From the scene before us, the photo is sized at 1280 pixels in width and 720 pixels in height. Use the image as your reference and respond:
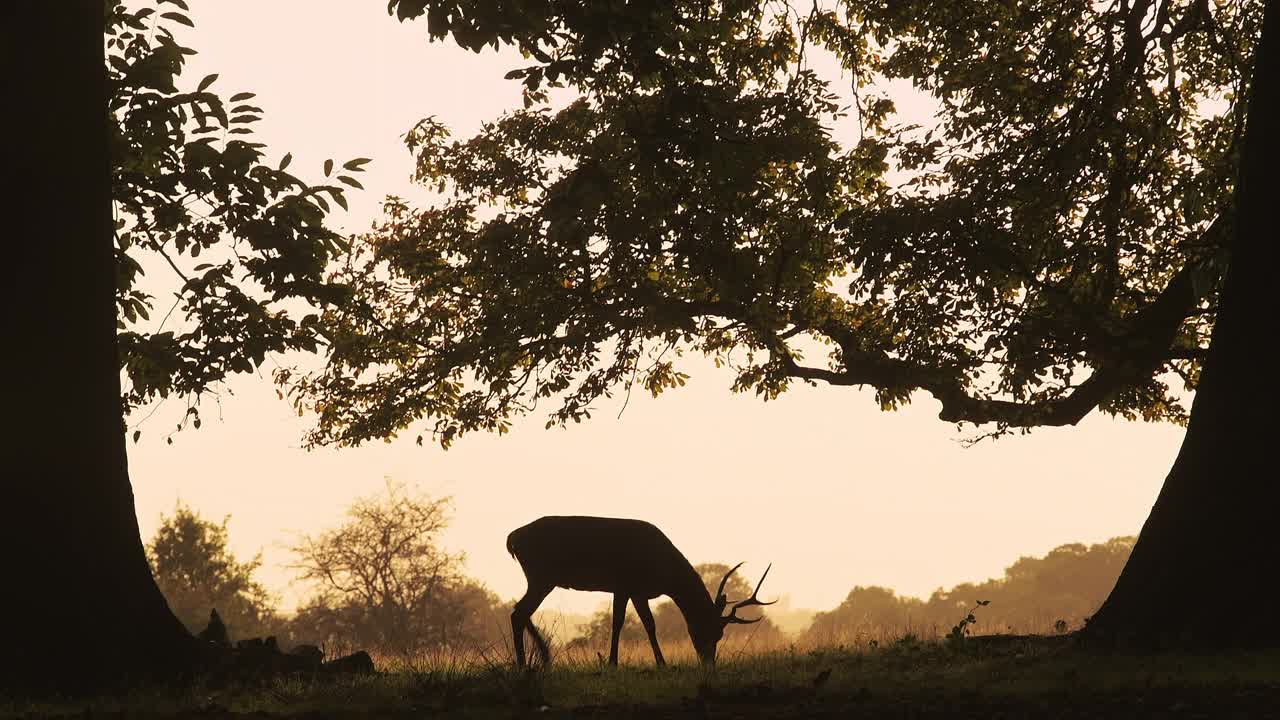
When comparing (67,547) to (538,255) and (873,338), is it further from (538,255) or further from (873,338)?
(873,338)

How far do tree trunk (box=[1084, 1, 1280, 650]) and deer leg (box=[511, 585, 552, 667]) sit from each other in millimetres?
5272

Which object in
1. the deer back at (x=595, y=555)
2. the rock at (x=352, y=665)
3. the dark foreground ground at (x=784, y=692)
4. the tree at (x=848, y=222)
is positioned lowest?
the dark foreground ground at (x=784, y=692)

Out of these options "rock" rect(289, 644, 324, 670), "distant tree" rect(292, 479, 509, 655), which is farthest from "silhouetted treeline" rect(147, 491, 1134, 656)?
"rock" rect(289, 644, 324, 670)

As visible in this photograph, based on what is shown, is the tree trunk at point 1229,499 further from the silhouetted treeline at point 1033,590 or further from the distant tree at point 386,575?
the silhouetted treeline at point 1033,590

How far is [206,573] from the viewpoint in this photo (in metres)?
48.1

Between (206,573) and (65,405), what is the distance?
4312 centimetres

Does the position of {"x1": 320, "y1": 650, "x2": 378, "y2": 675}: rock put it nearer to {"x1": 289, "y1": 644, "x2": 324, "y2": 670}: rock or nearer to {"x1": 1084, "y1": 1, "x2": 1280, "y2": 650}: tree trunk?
{"x1": 289, "y1": 644, "x2": 324, "y2": 670}: rock

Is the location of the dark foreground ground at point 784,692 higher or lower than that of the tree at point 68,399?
lower

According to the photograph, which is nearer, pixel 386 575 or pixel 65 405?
pixel 65 405

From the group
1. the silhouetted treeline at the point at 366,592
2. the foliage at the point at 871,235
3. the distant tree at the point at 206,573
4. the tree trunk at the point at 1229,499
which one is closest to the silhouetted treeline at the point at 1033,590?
the silhouetted treeline at the point at 366,592

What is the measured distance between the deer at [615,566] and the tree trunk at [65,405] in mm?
4845

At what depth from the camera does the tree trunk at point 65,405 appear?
8.34m

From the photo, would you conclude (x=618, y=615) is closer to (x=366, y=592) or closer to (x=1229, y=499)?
(x=1229, y=499)

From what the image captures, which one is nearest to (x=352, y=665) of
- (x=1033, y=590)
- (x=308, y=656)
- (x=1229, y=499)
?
(x=308, y=656)
